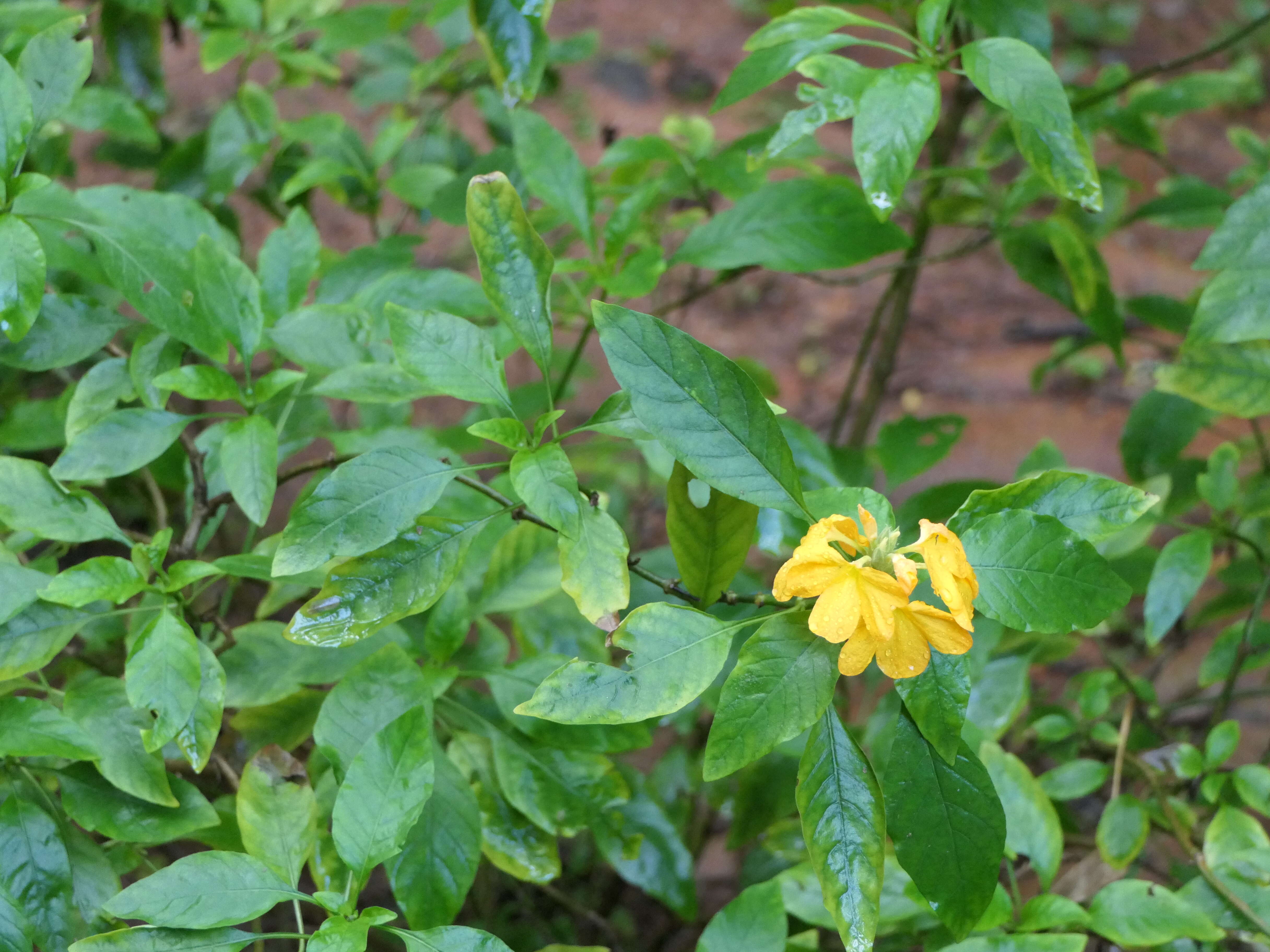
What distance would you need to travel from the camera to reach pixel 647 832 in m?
1.23

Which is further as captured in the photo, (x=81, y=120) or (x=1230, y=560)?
(x=1230, y=560)

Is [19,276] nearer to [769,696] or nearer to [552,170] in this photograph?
[552,170]

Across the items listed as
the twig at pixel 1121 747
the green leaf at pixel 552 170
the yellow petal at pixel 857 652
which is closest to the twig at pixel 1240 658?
the twig at pixel 1121 747

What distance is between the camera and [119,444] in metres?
0.94

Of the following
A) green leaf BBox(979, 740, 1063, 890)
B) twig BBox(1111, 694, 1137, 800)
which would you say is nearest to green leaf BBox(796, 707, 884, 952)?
green leaf BBox(979, 740, 1063, 890)

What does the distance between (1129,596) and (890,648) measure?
0.20 meters

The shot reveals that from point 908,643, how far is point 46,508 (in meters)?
0.80

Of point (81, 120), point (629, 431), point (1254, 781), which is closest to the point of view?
point (629, 431)

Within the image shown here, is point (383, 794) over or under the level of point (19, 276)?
under

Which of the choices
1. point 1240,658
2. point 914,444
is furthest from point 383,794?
point 1240,658

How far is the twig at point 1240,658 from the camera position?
53.4 inches

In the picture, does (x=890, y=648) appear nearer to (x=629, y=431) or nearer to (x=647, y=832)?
(x=629, y=431)

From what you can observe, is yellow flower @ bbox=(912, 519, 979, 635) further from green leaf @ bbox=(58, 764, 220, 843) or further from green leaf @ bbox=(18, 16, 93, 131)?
→ green leaf @ bbox=(18, 16, 93, 131)

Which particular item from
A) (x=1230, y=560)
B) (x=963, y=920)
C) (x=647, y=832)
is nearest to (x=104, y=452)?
(x=647, y=832)
